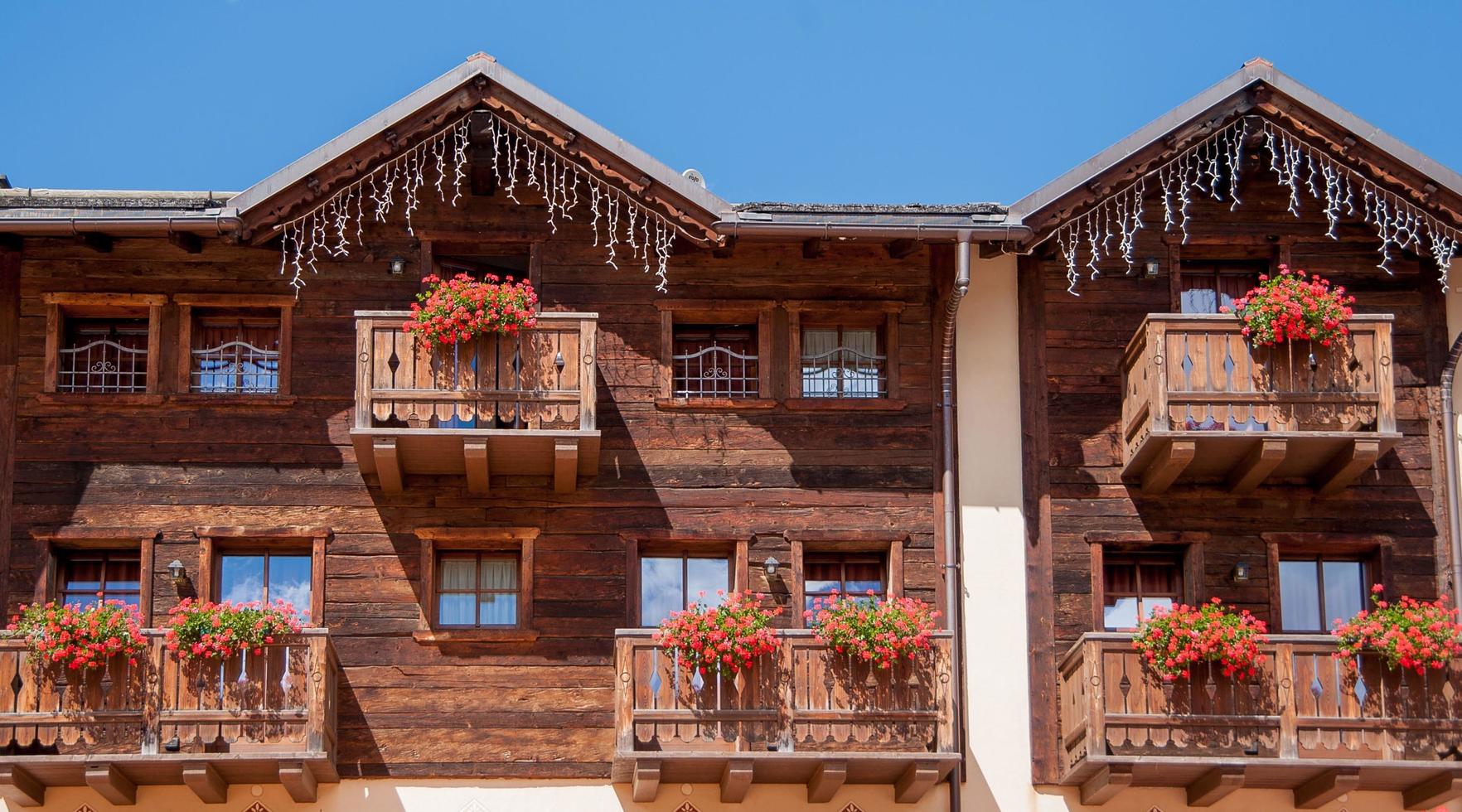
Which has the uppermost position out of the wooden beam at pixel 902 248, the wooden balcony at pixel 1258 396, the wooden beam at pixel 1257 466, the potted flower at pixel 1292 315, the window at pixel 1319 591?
the wooden beam at pixel 902 248

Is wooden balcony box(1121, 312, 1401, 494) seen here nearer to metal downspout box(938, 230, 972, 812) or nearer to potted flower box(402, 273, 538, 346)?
metal downspout box(938, 230, 972, 812)

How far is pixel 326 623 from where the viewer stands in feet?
85.5

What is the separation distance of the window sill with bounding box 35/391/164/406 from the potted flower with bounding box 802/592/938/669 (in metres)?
7.34

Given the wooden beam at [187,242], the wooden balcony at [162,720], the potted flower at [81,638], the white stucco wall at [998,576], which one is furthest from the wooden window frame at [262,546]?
the white stucco wall at [998,576]

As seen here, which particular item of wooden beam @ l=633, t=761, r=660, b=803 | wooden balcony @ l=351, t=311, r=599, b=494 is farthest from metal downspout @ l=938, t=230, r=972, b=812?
wooden balcony @ l=351, t=311, r=599, b=494

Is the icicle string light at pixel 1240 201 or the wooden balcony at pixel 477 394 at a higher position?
the icicle string light at pixel 1240 201

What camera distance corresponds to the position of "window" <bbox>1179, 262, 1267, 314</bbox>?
1099 inches

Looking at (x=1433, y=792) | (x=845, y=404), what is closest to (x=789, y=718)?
(x=845, y=404)

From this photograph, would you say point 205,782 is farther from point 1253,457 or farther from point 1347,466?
point 1347,466

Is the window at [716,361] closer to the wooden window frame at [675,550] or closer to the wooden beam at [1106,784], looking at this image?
the wooden window frame at [675,550]

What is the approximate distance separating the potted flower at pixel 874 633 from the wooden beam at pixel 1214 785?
300cm

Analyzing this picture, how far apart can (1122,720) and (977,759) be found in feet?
5.96

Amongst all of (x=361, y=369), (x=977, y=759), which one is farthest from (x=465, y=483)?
(x=977, y=759)

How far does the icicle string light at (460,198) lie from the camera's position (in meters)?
27.0
